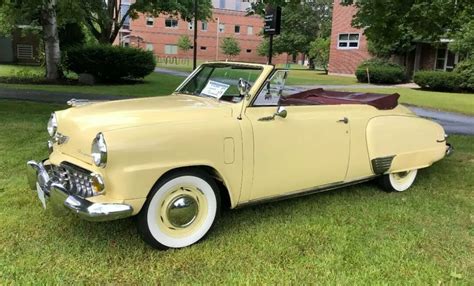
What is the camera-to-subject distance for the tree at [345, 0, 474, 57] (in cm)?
795

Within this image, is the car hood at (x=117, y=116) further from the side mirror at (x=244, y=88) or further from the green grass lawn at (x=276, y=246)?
the green grass lawn at (x=276, y=246)

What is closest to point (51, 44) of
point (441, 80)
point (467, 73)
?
point (441, 80)

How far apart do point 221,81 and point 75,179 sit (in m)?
1.73

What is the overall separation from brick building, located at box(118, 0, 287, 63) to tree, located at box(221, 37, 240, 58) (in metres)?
0.70

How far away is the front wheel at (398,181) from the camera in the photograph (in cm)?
524

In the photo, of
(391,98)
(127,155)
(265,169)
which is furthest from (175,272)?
(391,98)

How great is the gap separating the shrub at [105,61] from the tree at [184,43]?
4275 centimetres

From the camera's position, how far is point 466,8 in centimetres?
810

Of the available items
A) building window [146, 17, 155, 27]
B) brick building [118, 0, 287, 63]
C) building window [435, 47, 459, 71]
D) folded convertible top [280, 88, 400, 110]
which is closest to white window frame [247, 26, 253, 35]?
brick building [118, 0, 287, 63]

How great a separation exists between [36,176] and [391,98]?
380 centimetres

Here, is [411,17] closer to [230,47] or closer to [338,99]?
[338,99]

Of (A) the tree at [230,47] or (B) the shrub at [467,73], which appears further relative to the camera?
(A) the tree at [230,47]

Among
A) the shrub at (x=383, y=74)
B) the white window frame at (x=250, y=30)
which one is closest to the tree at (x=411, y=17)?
the shrub at (x=383, y=74)

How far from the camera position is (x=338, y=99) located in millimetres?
5125
